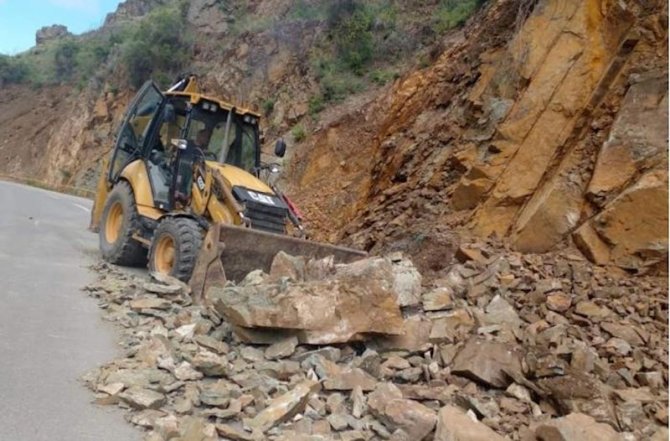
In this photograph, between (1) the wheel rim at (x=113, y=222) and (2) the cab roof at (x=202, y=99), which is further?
(1) the wheel rim at (x=113, y=222)

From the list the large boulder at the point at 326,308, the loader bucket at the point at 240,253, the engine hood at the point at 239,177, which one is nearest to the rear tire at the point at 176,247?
the loader bucket at the point at 240,253

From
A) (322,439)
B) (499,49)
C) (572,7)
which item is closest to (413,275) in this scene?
(322,439)

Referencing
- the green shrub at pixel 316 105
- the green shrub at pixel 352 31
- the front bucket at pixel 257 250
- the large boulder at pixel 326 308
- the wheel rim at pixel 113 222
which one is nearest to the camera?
the large boulder at pixel 326 308

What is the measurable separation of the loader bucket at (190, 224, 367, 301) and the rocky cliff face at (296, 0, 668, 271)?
1361 mm

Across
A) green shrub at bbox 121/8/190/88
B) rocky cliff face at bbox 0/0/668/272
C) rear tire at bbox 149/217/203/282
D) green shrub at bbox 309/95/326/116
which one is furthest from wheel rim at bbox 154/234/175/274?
green shrub at bbox 121/8/190/88

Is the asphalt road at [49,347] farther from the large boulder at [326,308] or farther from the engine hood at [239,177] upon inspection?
the engine hood at [239,177]

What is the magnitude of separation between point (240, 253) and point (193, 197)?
5.54 ft

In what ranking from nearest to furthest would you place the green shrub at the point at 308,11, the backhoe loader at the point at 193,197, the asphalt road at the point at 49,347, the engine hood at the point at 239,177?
the asphalt road at the point at 49,347, the backhoe loader at the point at 193,197, the engine hood at the point at 239,177, the green shrub at the point at 308,11

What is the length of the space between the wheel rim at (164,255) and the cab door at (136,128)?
2.19 m

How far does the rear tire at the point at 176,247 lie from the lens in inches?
280

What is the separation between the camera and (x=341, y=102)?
17.8 metres

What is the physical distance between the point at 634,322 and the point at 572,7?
496 centimetres

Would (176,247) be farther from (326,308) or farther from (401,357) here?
(401,357)

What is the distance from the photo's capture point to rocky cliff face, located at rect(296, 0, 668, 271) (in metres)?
5.82
